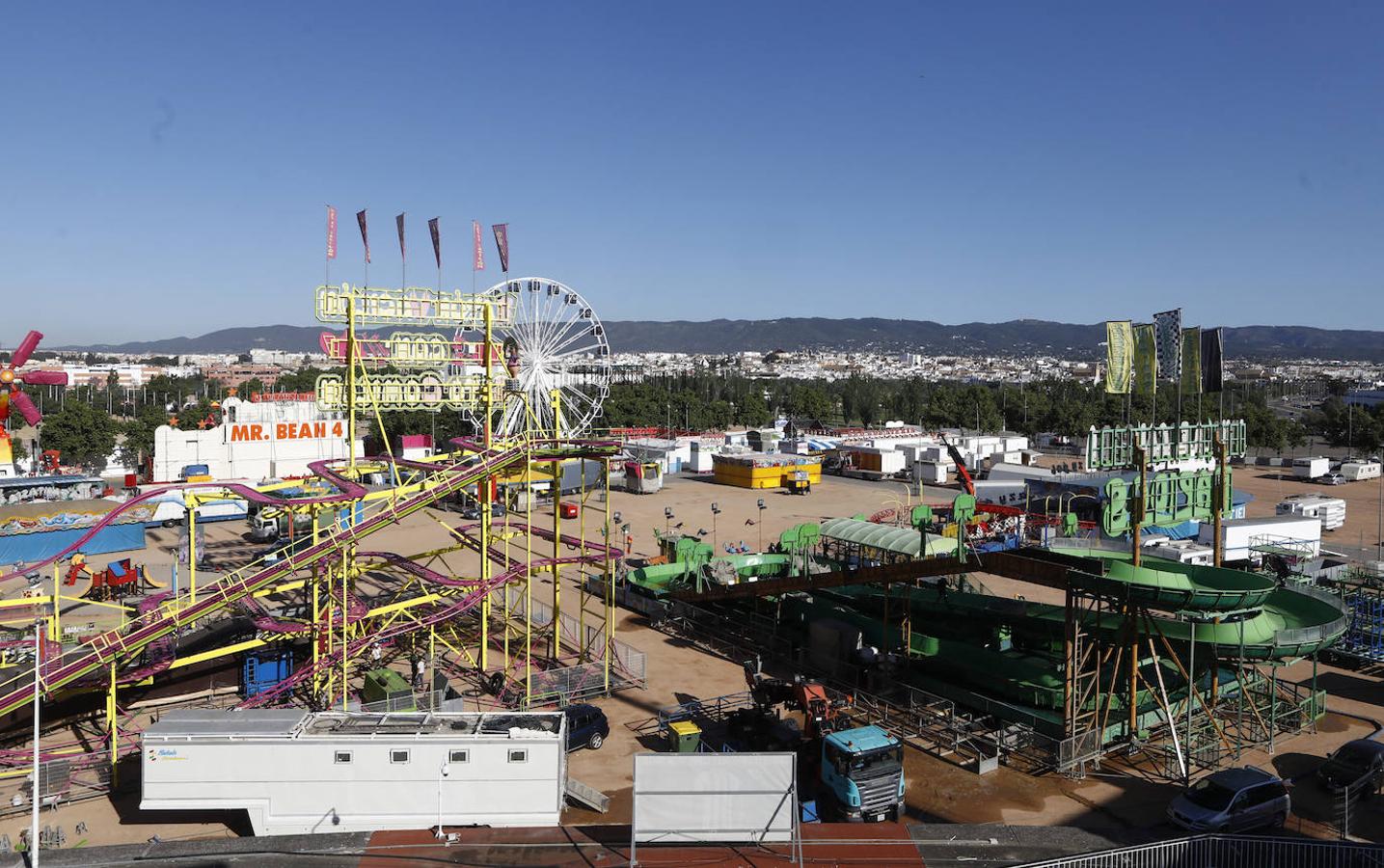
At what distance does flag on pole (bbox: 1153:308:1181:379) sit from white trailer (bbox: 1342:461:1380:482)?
6574 cm

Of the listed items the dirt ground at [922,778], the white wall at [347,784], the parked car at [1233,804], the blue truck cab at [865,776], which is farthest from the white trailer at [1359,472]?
the white wall at [347,784]

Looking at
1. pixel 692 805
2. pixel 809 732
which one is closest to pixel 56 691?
pixel 692 805

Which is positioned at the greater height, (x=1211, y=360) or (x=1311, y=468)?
(x=1211, y=360)

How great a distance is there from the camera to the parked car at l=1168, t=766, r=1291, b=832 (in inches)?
661

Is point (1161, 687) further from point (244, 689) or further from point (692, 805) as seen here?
point (244, 689)

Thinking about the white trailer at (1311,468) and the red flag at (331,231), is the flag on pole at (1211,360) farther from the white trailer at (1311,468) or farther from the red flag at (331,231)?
the white trailer at (1311,468)

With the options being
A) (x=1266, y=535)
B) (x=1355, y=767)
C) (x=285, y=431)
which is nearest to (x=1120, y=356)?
(x=1355, y=767)

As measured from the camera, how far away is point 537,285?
58031mm

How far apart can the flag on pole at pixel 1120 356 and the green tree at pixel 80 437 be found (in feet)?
238

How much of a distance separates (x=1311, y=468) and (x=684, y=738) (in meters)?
75.6

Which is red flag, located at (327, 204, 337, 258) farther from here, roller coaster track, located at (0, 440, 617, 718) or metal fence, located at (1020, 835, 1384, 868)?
metal fence, located at (1020, 835, 1384, 868)

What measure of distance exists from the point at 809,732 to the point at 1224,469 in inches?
474

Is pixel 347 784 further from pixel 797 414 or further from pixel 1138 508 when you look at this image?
pixel 797 414

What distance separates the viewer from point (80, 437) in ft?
229
